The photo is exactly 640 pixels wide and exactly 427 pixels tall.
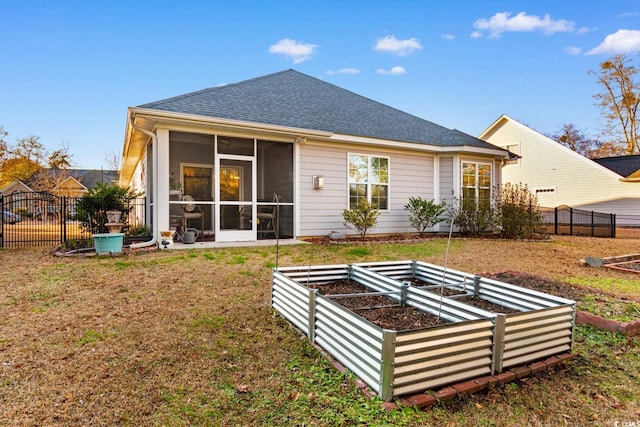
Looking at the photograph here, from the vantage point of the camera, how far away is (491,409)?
6.29 ft

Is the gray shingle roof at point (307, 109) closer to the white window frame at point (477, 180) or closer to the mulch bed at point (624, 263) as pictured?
the white window frame at point (477, 180)

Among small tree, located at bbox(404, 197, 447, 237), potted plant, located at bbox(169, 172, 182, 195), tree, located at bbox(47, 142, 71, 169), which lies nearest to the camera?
potted plant, located at bbox(169, 172, 182, 195)

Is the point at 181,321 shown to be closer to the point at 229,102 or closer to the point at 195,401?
the point at 195,401

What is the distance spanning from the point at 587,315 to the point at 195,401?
347cm

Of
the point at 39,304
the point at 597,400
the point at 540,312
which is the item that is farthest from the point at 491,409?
the point at 39,304

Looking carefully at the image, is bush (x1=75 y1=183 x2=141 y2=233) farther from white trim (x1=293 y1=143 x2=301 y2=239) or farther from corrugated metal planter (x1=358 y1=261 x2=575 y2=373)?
corrugated metal planter (x1=358 y1=261 x2=575 y2=373)

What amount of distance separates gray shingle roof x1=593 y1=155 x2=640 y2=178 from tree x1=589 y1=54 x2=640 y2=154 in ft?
22.1

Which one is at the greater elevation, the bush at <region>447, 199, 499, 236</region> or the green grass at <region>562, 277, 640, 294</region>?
the bush at <region>447, 199, 499, 236</region>

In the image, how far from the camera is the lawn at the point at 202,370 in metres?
1.83

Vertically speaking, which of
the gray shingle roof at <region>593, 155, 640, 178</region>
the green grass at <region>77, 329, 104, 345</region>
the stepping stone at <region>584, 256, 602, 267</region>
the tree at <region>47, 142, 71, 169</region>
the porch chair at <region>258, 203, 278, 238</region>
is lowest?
the green grass at <region>77, 329, 104, 345</region>

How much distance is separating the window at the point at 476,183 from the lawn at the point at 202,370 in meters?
6.67

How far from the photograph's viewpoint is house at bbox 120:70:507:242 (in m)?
7.76

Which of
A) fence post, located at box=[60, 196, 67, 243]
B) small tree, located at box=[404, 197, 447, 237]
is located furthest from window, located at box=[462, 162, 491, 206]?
fence post, located at box=[60, 196, 67, 243]

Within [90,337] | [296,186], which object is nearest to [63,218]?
[296,186]
